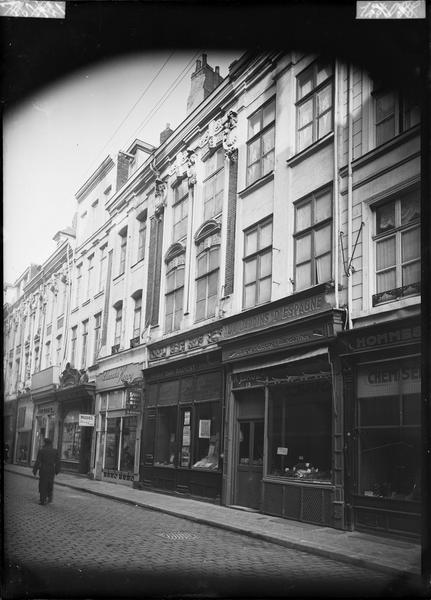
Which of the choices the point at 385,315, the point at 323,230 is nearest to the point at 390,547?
the point at 385,315

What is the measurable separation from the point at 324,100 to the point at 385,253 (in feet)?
10.5

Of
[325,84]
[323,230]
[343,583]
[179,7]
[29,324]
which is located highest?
[325,84]

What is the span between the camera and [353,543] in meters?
7.78

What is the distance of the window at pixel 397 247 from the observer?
776cm

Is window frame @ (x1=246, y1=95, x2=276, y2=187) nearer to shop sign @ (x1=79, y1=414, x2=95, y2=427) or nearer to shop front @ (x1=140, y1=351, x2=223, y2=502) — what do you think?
shop front @ (x1=140, y1=351, x2=223, y2=502)

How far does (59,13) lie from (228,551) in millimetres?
6577

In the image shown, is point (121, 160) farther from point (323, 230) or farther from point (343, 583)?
point (343, 583)

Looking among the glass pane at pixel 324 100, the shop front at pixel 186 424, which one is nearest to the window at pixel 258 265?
the shop front at pixel 186 424

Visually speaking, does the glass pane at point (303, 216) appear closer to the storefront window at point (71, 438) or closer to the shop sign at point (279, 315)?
the shop sign at point (279, 315)

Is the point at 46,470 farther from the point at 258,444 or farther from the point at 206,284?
the point at 206,284

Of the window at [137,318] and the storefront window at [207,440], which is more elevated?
the window at [137,318]

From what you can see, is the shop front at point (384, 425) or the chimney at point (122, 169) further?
the chimney at point (122, 169)

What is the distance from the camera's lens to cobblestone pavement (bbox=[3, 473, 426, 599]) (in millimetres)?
6090

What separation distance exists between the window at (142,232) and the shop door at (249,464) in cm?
391
